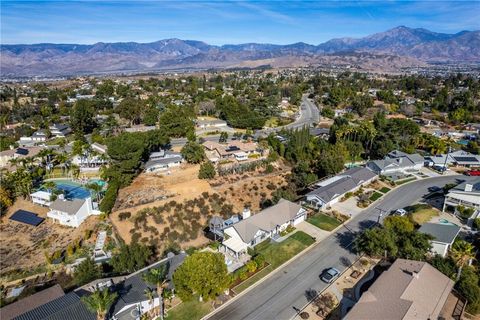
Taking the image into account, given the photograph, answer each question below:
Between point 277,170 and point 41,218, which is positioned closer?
point 41,218

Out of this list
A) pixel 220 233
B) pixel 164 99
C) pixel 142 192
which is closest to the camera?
pixel 220 233

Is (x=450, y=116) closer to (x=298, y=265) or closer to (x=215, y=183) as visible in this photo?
(x=215, y=183)

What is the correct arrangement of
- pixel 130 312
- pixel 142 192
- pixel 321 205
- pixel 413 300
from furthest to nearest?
pixel 142 192 → pixel 321 205 → pixel 130 312 → pixel 413 300

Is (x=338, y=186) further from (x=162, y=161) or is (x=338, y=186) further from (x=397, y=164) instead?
(x=162, y=161)

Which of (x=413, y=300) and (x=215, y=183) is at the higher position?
(x=413, y=300)

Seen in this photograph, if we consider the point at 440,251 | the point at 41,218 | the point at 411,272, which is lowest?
the point at 41,218

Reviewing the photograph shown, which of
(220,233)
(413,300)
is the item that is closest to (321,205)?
(220,233)
